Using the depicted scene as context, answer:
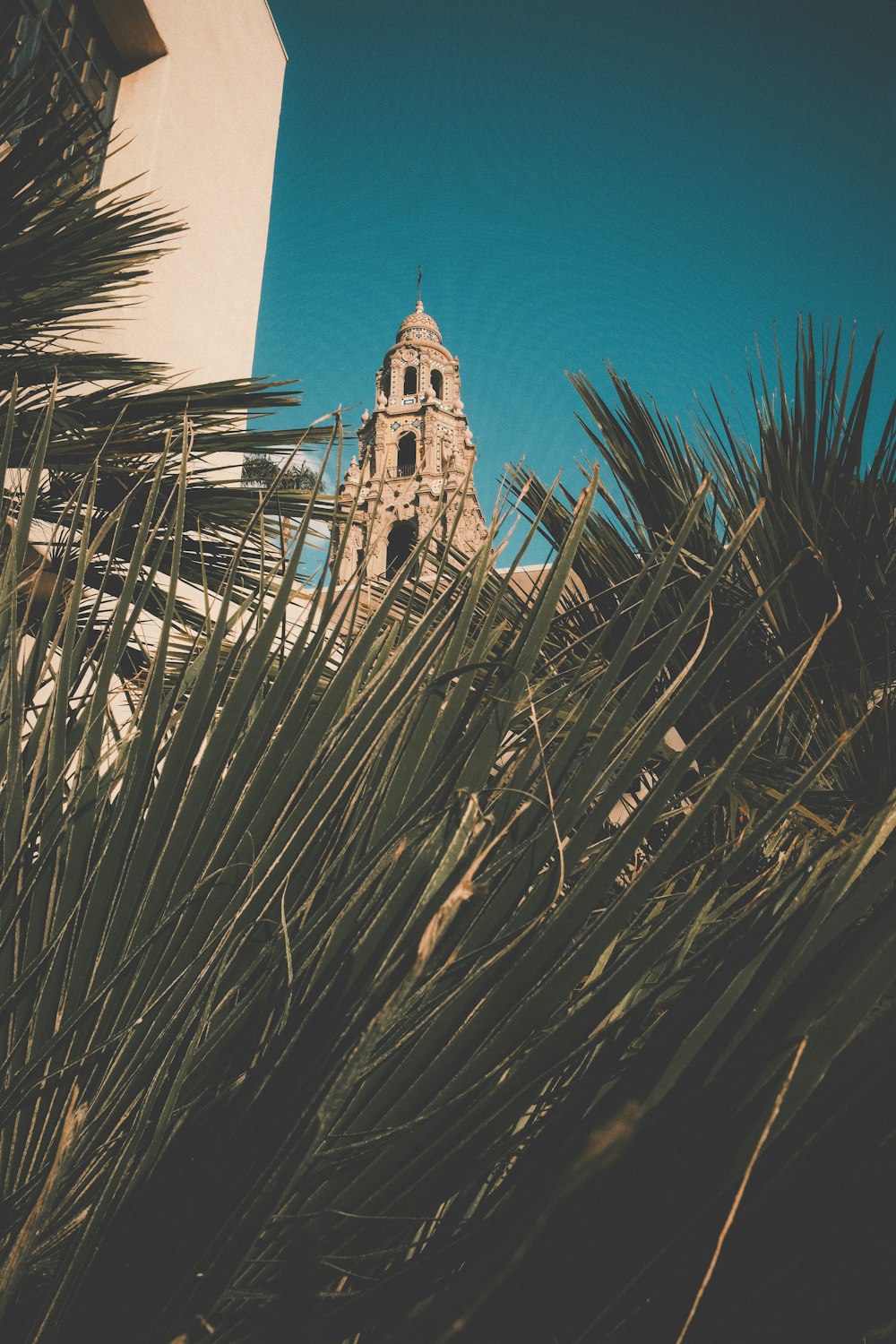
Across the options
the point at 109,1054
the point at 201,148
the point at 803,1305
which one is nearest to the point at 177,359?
the point at 201,148

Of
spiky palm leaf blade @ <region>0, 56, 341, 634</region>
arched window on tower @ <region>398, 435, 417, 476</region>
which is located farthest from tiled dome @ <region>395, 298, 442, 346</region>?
spiky palm leaf blade @ <region>0, 56, 341, 634</region>

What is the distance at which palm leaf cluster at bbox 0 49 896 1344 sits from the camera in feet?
1.43

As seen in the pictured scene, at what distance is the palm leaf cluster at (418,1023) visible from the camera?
0.43 metres

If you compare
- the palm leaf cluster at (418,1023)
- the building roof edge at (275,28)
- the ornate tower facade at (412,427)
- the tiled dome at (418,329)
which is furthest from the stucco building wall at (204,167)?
the tiled dome at (418,329)

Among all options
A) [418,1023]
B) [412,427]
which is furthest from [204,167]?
[412,427]

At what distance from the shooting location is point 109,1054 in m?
0.74

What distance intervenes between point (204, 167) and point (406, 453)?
28.8 metres

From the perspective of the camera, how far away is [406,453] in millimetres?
34750

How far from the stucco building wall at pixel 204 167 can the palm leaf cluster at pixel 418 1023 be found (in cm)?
508

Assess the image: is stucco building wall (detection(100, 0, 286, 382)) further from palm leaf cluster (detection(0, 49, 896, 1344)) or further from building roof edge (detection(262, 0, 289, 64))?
palm leaf cluster (detection(0, 49, 896, 1344))

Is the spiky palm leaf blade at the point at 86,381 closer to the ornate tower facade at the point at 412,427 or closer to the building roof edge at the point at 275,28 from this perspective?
the building roof edge at the point at 275,28

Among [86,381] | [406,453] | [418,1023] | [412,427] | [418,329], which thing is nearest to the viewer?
[418,1023]

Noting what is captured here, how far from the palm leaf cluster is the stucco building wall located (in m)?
5.08

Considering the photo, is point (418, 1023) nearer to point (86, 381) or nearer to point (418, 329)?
point (86, 381)
